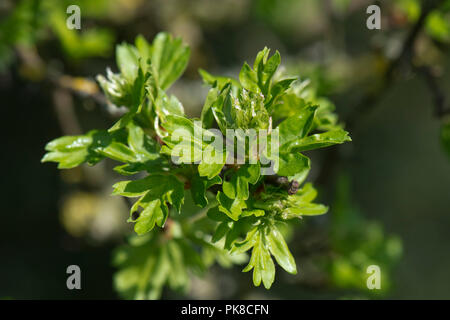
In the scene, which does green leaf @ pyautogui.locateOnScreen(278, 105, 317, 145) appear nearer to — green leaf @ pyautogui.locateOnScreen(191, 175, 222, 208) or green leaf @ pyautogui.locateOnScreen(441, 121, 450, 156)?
green leaf @ pyautogui.locateOnScreen(191, 175, 222, 208)

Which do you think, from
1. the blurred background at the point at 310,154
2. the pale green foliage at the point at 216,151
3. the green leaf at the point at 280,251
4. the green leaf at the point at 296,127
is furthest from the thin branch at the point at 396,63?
the green leaf at the point at 280,251

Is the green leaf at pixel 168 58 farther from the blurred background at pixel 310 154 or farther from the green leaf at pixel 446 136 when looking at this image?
the green leaf at pixel 446 136

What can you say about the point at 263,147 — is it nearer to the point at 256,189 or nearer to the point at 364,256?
the point at 256,189

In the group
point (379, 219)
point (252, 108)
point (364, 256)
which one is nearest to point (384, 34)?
point (364, 256)

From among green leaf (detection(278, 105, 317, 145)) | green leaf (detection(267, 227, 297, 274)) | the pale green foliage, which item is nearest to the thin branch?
the pale green foliage

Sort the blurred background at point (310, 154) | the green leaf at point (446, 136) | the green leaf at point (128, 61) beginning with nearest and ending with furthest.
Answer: the green leaf at point (128, 61) < the green leaf at point (446, 136) < the blurred background at point (310, 154)

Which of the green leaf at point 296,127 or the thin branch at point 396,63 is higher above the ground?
the thin branch at point 396,63

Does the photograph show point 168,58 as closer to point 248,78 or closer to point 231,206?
point 248,78

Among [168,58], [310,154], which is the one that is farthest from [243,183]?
[310,154]
